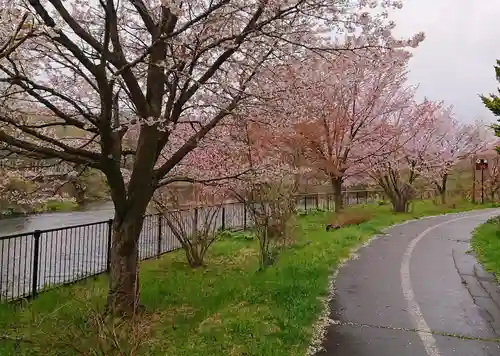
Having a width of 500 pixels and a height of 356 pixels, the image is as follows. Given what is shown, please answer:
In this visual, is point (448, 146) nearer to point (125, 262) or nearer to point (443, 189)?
point (443, 189)

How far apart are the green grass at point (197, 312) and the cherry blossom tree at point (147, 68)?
0.78 meters

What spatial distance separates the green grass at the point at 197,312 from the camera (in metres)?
4.31

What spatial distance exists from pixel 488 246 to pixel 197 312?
8.09 m

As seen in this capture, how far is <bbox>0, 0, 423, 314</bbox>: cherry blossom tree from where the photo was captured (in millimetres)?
5336

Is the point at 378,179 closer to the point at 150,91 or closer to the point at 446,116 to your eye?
the point at 446,116

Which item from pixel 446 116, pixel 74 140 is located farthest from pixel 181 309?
pixel 446 116

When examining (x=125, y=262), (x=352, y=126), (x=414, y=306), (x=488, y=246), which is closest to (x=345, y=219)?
(x=352, y=126)

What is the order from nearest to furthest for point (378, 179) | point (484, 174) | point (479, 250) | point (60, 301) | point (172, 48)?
point (172, 48)
point (60, 301)
point (479, 250)
point (378, 179)
point (484, 174)

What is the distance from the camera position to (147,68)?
6.26 metres

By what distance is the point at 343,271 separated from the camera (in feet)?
28.1

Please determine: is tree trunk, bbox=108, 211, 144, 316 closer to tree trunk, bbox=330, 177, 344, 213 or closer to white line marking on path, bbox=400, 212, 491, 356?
white line marking on path, bbox=400, 212, 491, 356

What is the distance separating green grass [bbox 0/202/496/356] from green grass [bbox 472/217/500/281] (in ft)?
9.79

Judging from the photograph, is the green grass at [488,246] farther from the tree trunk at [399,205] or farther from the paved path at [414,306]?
the tree trunk at [399,205]

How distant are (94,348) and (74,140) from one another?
5158 mm
